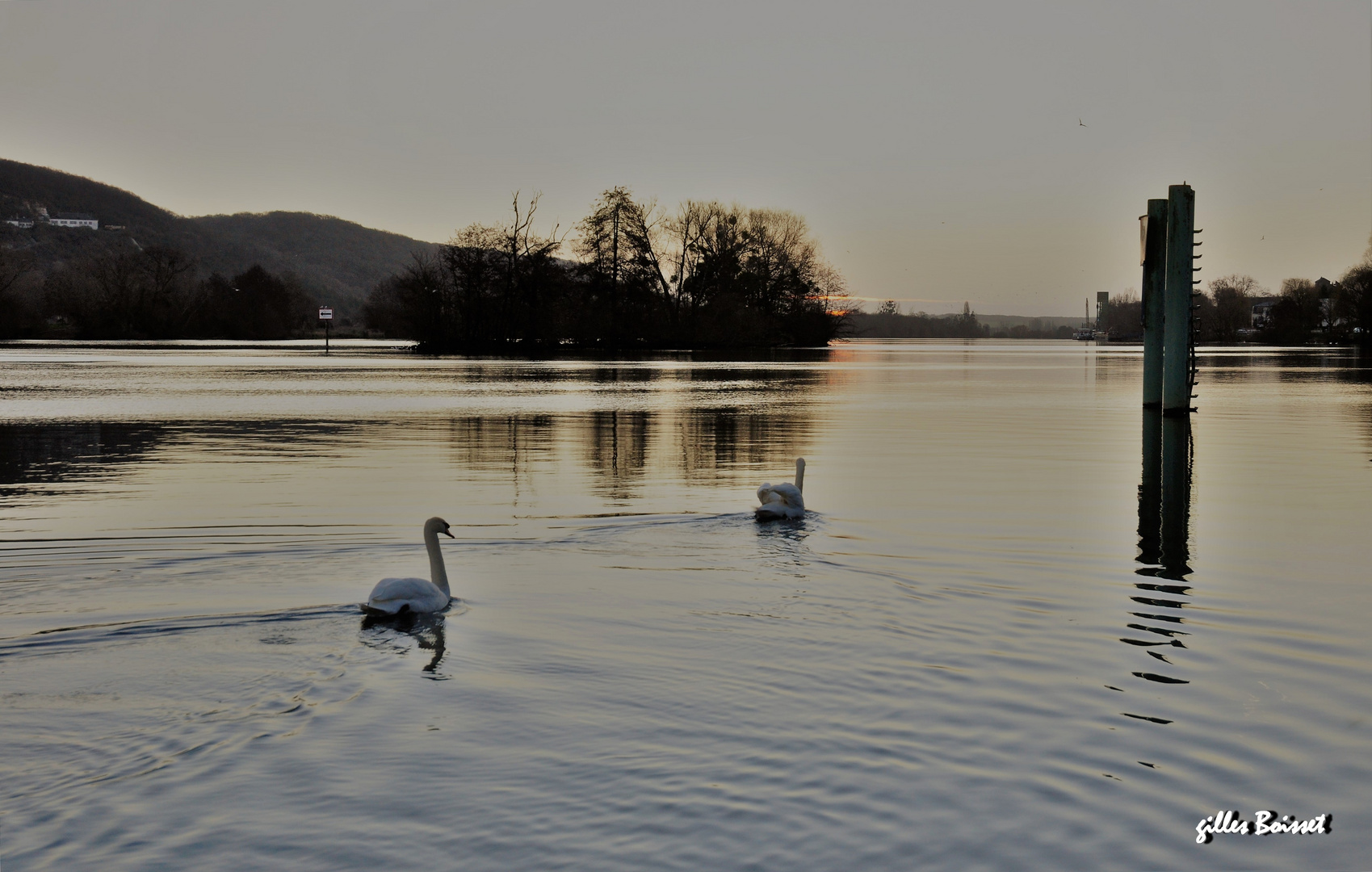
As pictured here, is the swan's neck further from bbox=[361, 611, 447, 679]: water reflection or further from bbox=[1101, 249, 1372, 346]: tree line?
bbox=[1101, 249, 1372, 346]: tree line

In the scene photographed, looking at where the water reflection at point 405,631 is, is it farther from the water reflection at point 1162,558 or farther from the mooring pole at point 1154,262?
the mooring pole at point 1154,262

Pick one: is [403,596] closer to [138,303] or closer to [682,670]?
[682,670]

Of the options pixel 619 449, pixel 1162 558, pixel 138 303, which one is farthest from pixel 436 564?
pixel 138 303

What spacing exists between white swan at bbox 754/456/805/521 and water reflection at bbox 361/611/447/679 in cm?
534

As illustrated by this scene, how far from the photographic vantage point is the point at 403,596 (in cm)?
877

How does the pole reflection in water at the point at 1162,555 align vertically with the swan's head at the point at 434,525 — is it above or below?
below

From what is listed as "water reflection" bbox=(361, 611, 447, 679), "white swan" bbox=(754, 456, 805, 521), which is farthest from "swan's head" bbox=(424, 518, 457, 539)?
"white swan" bbox=(754, 456, 805, 521)

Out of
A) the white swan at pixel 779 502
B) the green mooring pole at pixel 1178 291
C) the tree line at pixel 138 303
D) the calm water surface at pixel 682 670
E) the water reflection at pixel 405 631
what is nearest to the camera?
the calm water surface at pixel 682 670

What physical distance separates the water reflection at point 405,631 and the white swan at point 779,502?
210 inches

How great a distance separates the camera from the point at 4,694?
6.92m

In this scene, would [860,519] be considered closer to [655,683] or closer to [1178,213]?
[655,683]
